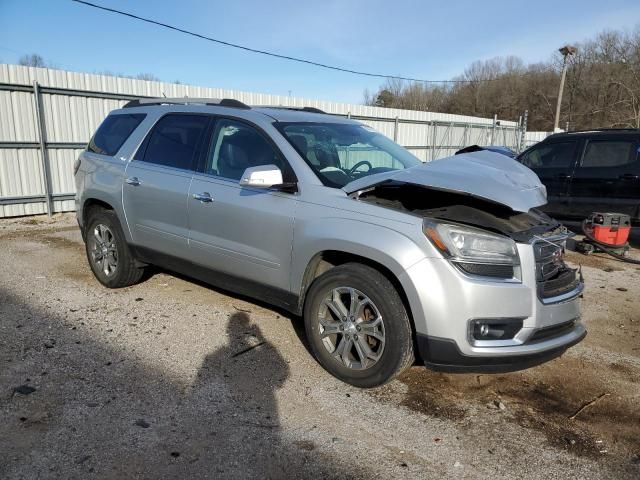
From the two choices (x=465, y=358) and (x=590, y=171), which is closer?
(x=465, y=358)

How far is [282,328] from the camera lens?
14.1ft

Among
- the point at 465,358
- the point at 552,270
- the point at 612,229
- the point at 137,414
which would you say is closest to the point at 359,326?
the point at 465,358

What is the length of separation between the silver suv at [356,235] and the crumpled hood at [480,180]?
0.04ft

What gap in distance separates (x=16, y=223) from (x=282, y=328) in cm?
757

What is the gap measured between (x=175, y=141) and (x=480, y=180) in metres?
2.82

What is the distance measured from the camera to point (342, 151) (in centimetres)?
408

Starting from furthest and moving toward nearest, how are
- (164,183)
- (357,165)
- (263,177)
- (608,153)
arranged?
(608,153) → (164,183) → (357,165) → (263,177)

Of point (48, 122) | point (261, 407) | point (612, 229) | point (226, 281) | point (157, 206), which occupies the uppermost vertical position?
point (48, 122)

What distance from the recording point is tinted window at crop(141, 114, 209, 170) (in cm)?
432

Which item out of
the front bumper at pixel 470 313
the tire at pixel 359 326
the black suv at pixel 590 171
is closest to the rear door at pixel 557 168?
the black suv at pixel 590 171

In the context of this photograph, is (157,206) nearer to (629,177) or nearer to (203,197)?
(203,197)

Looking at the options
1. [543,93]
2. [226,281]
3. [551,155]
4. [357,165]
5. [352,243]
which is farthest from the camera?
[543,93]

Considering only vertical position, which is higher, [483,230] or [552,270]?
[483,230]

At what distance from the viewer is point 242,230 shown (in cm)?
380
